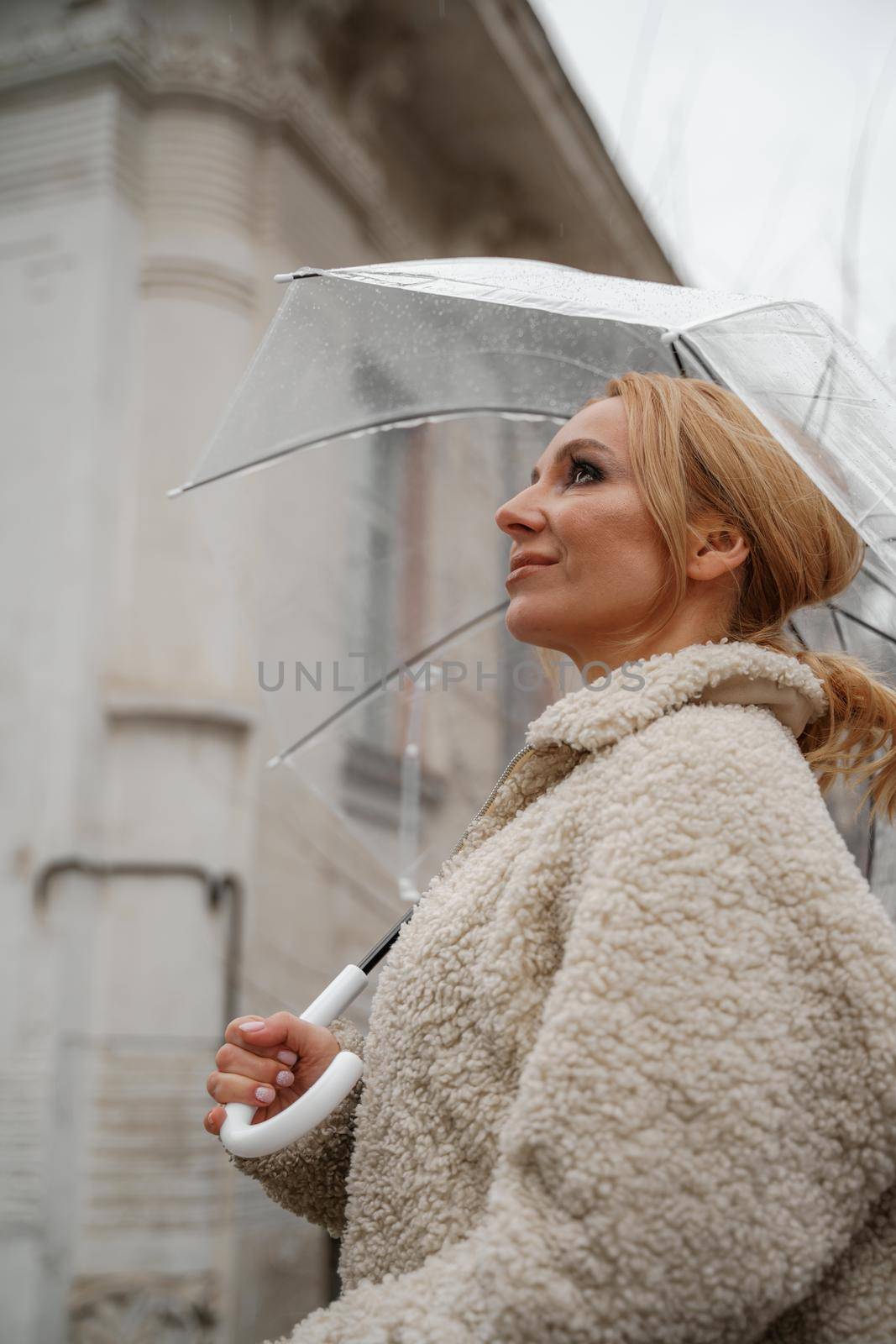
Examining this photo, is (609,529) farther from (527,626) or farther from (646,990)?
(646,990)

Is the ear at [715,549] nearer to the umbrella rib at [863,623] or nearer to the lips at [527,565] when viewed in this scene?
the lips at [527,565]

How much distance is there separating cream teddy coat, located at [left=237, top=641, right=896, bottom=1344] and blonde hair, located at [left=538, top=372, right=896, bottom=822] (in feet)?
0.57

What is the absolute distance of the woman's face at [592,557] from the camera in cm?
124

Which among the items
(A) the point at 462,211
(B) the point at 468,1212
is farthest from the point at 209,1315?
(A) the point at 462,211

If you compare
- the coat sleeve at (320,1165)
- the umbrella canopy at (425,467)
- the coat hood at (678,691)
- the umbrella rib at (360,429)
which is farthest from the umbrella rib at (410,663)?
the coat hood at (678,691)

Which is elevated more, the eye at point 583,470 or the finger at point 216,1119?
the eye at point 583,470

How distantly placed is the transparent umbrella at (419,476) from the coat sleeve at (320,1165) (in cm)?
11

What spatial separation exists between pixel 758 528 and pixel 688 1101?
0.65m

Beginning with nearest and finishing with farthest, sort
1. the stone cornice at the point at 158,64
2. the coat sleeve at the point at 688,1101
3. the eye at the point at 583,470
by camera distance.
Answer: the coat sleeve at the point at 688,1101 < the eye at the point at 583,470 < the stone cornice at the point at 158,64

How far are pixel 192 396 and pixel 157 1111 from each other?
240cm

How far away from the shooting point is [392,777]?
2818 mm

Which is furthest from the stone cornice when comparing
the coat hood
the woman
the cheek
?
the coat hood

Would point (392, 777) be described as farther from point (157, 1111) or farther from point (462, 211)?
point (462, 211)

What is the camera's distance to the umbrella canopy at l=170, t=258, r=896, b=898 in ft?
4.07
